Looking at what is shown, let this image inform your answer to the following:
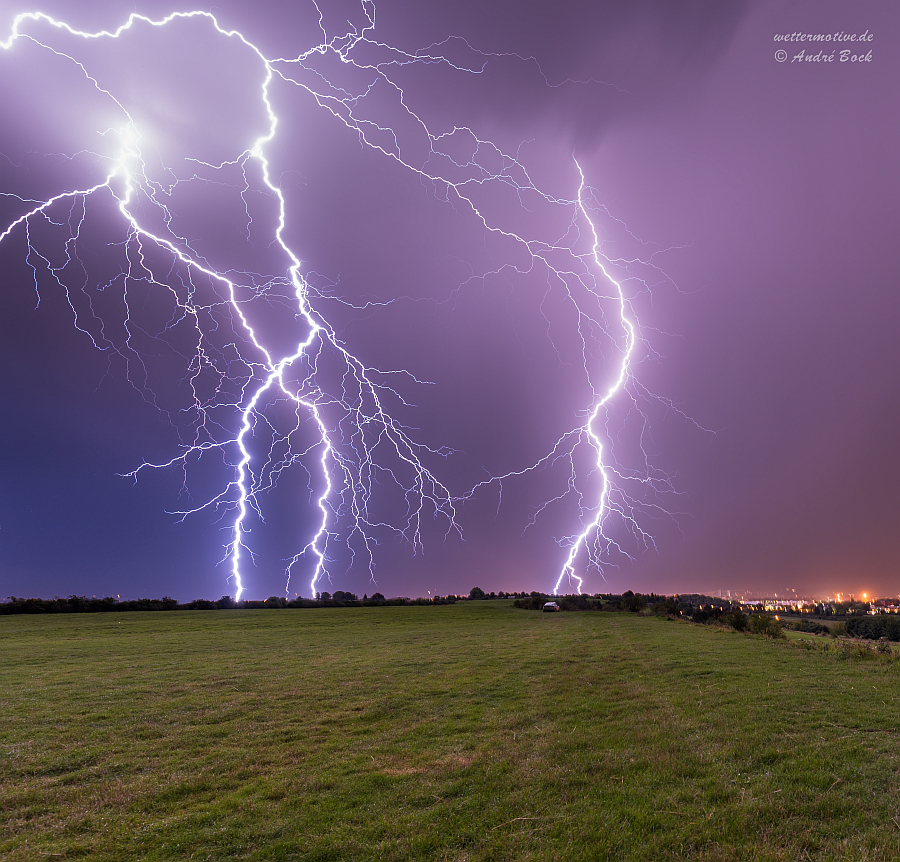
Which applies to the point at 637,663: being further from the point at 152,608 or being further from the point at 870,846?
the point at 152,608

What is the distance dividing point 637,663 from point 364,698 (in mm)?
9870

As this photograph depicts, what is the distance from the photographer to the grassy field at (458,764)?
475cm

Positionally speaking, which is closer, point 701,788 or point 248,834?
point 248,834

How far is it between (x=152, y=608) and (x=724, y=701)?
196ft

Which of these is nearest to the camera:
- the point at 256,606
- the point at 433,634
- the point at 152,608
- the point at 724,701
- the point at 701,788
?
the point at 701,788

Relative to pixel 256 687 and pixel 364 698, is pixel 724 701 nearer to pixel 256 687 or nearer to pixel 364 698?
pixel 364 698

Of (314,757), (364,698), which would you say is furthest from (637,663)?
(314,757)

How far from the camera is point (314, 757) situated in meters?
7.30

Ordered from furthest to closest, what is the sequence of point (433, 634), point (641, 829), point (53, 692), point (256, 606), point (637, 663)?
1. point (256, 606)
2. point (433, 634)
3. point (637, 663)
4. point (53, 692)
5. point (641, 829)

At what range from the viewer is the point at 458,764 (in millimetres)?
6738

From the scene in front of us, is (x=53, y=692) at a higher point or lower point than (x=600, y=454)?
lower

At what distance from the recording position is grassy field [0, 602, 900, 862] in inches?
187

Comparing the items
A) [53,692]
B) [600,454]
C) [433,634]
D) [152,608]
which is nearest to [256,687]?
[53,692]

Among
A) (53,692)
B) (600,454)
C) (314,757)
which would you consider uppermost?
(600,454)
